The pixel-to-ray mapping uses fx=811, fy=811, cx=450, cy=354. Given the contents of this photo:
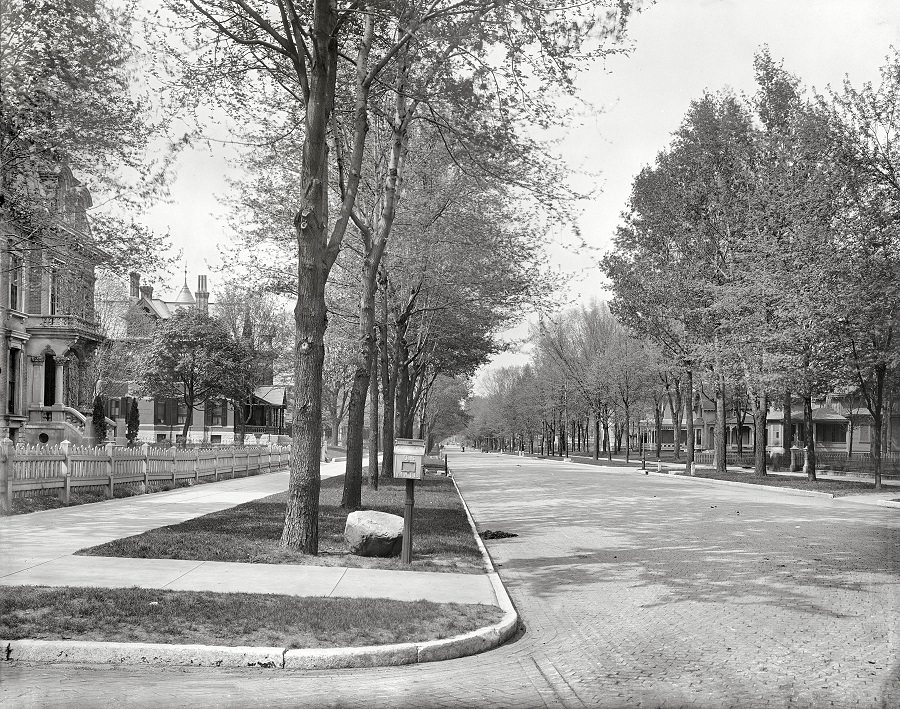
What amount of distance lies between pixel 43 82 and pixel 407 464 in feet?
37.5

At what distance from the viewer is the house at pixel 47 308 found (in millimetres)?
16984

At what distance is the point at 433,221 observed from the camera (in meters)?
22.0

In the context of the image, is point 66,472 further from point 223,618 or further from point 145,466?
point 223,618

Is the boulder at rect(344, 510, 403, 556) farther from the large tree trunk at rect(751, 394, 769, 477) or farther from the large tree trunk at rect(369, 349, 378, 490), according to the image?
the large tree trunk at rect(751, 394, 769, 477)

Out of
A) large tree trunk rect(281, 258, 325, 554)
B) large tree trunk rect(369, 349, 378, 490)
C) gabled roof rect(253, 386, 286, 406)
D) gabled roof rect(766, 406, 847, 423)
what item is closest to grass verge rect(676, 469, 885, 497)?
large tree trunk rect(369, 349, 378, 490)

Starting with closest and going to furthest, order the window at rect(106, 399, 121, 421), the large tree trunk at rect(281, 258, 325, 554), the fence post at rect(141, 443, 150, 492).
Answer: the large tree trunk at rect(281, 258, 325, 554) → the fence post at rect(141, 443, 150, 492) → the window at rect(106, 399, 121, 421)

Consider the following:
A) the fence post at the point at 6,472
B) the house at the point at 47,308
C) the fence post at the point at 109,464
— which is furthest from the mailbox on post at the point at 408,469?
the fence post at the point at 109,464

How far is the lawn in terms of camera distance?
33.8ft

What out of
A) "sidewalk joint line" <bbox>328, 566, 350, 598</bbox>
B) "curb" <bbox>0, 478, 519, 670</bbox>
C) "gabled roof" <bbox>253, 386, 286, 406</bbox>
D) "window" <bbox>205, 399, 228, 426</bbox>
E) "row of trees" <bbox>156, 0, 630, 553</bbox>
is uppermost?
"row of trees" <bbox>156, 0, 630, 553</bbox>

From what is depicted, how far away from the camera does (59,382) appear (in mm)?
39531

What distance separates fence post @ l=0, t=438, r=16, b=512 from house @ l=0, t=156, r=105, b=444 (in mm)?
4416

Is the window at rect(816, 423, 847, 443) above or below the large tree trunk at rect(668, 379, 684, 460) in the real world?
below

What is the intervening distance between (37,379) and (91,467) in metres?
24.1

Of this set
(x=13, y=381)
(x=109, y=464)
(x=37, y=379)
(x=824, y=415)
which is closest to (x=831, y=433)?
(x=824, y=415)
